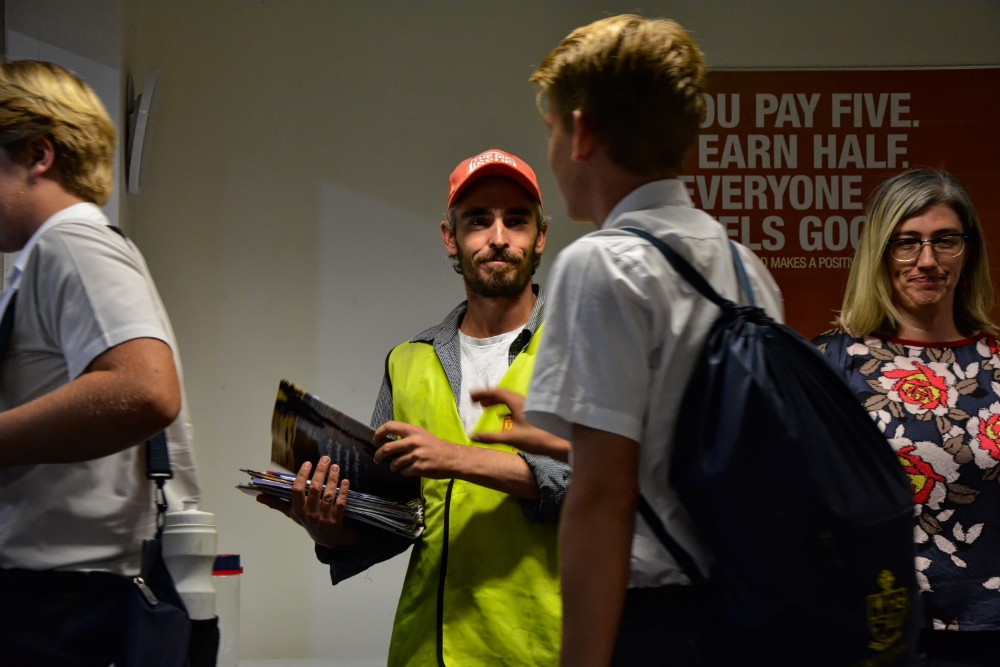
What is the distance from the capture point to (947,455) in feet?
6.71

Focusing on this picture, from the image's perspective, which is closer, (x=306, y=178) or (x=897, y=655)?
(x=897, y=655)

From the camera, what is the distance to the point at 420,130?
4.02 m

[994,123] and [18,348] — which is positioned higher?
[994,123]

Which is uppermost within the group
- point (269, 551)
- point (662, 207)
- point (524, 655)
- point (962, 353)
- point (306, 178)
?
point (306, 178)

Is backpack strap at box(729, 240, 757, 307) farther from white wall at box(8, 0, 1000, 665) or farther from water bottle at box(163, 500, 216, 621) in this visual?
white wall at box(8, 0, 1000, 665)

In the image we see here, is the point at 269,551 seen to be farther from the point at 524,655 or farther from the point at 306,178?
the point at 524,655

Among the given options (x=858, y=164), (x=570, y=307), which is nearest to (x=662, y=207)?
(x=570, y=307)

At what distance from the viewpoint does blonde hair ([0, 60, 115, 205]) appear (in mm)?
1418

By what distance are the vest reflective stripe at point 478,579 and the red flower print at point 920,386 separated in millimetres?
722

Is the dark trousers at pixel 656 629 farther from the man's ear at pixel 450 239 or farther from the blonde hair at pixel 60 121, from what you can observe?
the man's ear at pixel 450 239

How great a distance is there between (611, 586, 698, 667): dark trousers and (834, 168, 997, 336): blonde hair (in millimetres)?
1216

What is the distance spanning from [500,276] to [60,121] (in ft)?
3.42

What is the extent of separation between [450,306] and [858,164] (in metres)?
1.59

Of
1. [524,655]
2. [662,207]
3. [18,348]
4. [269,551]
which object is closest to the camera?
[662,207]
